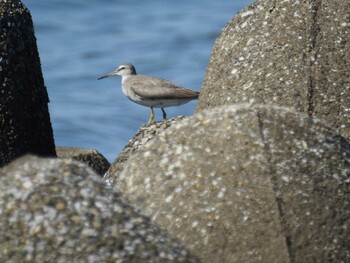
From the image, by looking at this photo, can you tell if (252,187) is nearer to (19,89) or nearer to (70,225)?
(70,225)

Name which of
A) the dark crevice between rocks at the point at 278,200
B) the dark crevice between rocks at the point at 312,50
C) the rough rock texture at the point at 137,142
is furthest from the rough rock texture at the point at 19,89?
the dark crevice between rocks at the point at 278,200

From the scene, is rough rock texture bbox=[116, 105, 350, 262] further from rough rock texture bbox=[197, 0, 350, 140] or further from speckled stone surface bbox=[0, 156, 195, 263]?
rough rock texture bbox=[197, 0, 350, 140]

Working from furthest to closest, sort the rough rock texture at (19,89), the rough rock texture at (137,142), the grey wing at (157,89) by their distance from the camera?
the grey wing at (157,89)
the rough rock texture at (137,142)
the rough rock texture at (19,89)

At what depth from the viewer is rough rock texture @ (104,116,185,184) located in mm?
11414

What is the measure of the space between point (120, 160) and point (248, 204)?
3.63 m

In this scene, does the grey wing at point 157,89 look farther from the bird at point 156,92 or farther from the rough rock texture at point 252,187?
the rough rock texture at point 252,187

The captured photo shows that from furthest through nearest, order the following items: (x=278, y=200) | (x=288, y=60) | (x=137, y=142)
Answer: (x=137, y=142) < (x=288, y=60) < (x=278, y=200)

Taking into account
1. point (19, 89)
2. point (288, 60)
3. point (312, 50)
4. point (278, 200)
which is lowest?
point (278, 200)

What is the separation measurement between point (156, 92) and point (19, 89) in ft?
16.9

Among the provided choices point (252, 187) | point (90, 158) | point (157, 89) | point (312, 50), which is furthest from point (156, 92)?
point (252, 187)

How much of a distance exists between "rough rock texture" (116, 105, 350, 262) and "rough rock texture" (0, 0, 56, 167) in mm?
2923

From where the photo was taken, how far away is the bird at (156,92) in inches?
627

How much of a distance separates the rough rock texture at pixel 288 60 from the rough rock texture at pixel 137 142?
85 centimetres

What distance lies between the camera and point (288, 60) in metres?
10.6
